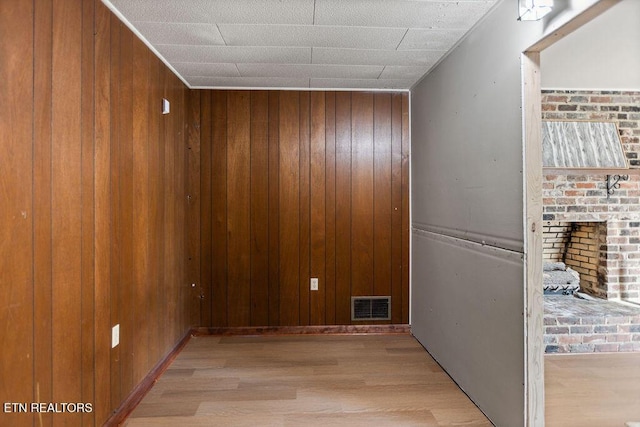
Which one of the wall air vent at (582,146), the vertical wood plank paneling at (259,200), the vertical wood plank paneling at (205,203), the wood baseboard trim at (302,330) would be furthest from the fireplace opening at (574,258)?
the vertical wood plank paneling at (205,203)

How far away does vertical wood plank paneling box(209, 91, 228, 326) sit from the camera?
131 inches

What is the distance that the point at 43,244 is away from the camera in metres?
1.41

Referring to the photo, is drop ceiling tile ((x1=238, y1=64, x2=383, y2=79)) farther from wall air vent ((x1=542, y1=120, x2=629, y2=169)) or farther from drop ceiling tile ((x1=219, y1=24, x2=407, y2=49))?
wall air vent ((x1=542, y1=120, x2=629, y2=169))

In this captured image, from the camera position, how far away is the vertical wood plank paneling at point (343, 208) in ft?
11.0

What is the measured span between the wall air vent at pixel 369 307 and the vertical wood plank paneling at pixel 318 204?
285 millimetres

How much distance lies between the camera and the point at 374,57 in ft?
8.61

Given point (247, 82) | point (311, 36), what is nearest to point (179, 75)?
point (247, 82)

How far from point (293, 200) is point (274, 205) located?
18 cm

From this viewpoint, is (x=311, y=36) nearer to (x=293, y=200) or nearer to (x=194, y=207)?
(x=293, y=200)

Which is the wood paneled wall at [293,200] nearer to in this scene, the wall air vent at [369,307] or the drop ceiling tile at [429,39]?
the wall air vent at [369,307]

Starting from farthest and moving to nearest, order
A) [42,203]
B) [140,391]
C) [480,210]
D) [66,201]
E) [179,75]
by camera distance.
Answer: [179,75], [140,391], [480,210], [66,201], [42,203]

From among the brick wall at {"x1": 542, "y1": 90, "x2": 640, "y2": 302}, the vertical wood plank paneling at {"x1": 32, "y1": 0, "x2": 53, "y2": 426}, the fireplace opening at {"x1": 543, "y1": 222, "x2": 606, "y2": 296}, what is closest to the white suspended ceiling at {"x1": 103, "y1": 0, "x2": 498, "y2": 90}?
the vertical wood plank paneling at {"x1": 32, "y1": 0, "x2": 53, "y2": 426}

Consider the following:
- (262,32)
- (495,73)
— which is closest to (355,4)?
(262,32)

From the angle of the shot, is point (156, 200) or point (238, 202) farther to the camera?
point (238, 202)
